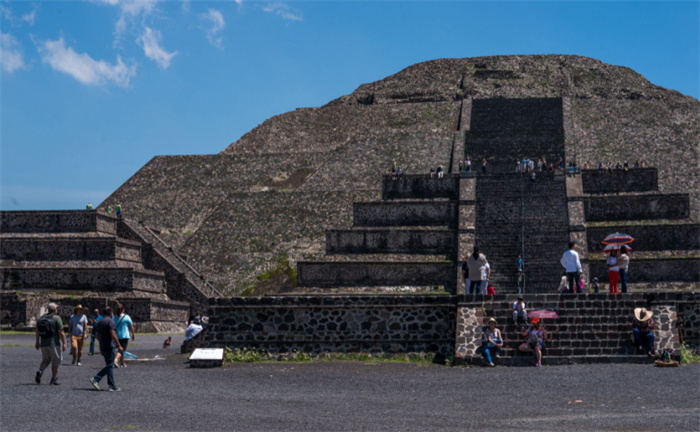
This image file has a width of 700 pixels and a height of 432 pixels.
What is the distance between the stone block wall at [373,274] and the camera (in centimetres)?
2858

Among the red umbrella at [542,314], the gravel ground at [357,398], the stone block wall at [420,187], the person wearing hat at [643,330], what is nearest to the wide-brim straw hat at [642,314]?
the person wearing hat at [643,330]

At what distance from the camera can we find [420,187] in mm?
34594

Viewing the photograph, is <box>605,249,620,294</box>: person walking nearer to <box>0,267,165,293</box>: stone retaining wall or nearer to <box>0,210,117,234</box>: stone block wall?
<box>0,267,165,293</box>: stone retaining wall

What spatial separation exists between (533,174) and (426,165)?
8408 mm

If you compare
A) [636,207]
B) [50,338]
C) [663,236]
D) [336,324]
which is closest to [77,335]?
[50,338]

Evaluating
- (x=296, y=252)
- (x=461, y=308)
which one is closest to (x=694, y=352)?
(x=461, y=308)

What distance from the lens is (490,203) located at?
3241 centimetres

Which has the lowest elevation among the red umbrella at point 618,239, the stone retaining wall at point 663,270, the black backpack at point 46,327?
the black backpack at point 46,327

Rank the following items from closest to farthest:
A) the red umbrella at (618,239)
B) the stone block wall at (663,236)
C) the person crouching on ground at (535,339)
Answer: the person crouching on ground at (535,339)
the red umbrella at (618,239)
the stone block wall at (663,236)

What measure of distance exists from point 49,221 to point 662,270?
75.5 ft

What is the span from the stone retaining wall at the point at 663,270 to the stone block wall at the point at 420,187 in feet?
26.3

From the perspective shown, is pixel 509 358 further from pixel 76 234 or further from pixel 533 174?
pixel 76 234

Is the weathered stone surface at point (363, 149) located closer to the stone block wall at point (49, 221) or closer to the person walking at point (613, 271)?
the stone block wall at point (49, 221)

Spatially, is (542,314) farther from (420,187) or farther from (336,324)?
(420,187)
